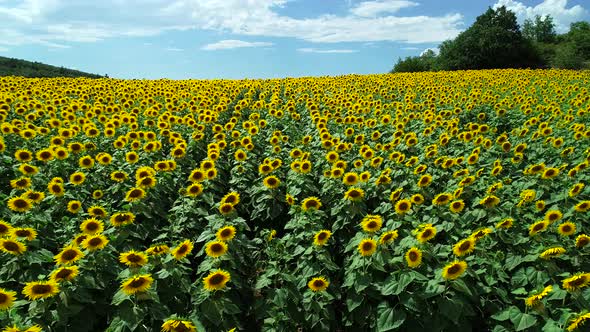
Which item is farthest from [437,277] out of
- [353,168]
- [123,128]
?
[123,128]

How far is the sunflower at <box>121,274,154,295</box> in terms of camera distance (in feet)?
12.3

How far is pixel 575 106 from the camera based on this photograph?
500 inches

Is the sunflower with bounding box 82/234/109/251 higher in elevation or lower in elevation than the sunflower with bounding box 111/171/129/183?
lower

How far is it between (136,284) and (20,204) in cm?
268

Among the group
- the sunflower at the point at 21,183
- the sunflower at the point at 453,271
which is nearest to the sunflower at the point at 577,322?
the sunflower at the point at 453,271

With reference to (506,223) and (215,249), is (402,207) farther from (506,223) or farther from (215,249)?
(215,249)

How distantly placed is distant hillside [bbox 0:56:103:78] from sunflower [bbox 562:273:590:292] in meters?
31.6

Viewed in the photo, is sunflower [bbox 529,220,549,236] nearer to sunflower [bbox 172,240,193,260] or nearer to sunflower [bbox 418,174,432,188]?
sunflower [bbox 418,174,432,188]

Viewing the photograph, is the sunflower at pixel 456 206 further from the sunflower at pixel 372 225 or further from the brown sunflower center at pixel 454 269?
the brown sunflower center at pixel 454 269

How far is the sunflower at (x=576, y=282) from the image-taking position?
11.8ft

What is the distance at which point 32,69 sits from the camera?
31.0 metres

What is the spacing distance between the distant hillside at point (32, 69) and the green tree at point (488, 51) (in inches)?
1517

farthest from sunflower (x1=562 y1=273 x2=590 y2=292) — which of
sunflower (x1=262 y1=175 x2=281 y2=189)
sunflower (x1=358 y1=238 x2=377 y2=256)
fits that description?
sunflower (x1=262 y1=175 x2=281 y2=189)

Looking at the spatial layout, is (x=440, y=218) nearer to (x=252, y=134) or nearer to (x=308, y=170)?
(x=308, y=170)
